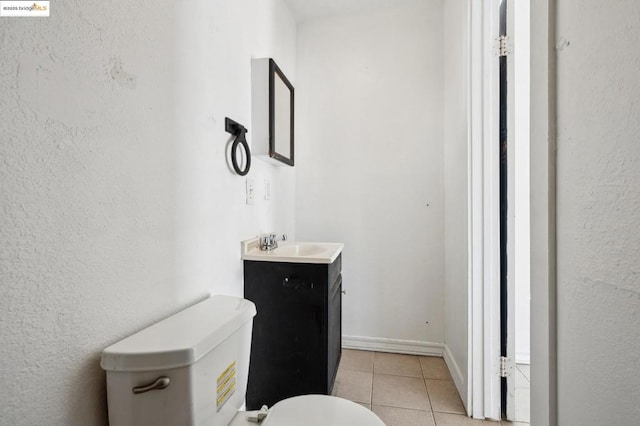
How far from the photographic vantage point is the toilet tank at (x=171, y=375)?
2.16 feet

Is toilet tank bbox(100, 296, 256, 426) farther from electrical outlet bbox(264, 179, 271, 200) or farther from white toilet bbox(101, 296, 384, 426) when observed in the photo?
electrical outlet bbox(264, 179, 271, 200)

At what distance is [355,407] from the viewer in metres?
0.93

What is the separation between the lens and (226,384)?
0.85 metres

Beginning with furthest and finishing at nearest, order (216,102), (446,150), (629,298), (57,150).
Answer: (446,150) → (216,102) → (57,150) → (629,298)

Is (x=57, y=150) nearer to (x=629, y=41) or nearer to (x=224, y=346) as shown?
(x=224, y=346)

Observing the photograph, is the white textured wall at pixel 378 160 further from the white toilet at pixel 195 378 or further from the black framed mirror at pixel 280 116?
the white toilet at pixel 195 378

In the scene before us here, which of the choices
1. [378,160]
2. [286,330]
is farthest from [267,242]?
[378,160]

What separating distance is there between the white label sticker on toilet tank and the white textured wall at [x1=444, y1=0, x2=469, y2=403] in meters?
1.29

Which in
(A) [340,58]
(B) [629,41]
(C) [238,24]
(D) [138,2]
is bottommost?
(B) [629,41]

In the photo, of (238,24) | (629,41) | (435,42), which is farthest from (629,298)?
(435,42)

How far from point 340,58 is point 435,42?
740 millimetres

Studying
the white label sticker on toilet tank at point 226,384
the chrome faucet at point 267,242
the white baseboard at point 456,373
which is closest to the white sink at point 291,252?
the chrome faucet at point 267,242

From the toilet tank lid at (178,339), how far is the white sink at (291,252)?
465mm

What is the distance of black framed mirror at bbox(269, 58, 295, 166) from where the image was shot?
64.1 inches
